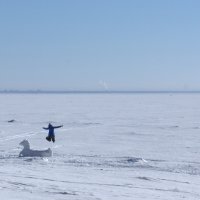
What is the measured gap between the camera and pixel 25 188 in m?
10.5

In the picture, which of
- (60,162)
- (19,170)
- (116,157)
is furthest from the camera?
(116,157)

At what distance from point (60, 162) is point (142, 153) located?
4308 mm

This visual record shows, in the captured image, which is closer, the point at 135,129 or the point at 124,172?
the point at 124,172

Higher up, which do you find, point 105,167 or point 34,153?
point 34,153

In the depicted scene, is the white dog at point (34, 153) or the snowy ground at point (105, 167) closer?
the snowy ground at point (105, 167)

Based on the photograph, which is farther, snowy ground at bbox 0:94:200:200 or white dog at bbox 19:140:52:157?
white dog at bbox 19:140:52:157

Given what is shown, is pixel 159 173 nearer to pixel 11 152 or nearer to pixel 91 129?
pixel 11 152

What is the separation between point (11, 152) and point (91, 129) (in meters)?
12.1

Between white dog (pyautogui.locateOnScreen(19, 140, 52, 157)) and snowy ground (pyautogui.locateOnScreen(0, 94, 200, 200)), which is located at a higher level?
white dog (pyautogui.locateOnScreen(19, 140, 52, 157))

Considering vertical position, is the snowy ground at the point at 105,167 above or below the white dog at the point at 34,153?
below

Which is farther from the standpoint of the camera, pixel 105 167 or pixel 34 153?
pixel 34 153

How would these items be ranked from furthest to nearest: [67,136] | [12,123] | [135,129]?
[12,123], [135,129], [67,136]

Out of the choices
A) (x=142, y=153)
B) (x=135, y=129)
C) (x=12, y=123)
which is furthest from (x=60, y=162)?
(x=12, y=123)

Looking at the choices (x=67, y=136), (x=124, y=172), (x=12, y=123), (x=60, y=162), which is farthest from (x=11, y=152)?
(x=12, y=123)
